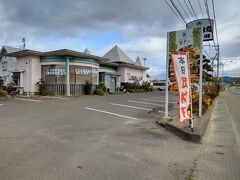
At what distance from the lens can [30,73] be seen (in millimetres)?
21344

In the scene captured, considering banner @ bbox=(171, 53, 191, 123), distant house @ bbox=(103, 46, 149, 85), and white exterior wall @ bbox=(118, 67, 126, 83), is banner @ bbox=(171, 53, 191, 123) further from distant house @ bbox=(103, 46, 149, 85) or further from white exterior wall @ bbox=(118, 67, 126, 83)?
white exterior wall @ bbox=(118, 67, 126, 83)

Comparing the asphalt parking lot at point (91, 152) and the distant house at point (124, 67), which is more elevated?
the distant house at point (124, 67)

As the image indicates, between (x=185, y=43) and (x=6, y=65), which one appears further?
(x=6, y=65)

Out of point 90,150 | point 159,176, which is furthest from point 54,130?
point 159,176

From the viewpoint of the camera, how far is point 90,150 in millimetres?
4922

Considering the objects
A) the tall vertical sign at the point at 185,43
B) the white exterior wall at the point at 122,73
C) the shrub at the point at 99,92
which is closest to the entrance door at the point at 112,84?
the white exterior wall at the point at 122,73

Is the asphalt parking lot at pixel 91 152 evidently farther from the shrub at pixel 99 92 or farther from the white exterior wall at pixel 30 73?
the shrub at pixel 99 92

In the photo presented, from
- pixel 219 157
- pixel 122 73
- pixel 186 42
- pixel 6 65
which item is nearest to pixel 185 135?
pixel 219 157

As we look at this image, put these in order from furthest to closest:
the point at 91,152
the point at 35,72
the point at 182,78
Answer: the point at 35,72
the point at 182,78
the point at 91,152

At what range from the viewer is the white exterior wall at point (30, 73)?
21344mm

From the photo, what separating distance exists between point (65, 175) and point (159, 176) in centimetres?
146

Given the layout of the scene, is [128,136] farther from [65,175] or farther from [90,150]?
[65,175]

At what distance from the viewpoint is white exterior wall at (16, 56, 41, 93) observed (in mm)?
21344

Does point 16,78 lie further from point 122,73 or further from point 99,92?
point 122,73
